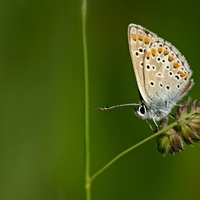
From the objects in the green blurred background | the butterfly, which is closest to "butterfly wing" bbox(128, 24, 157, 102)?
the butterfly

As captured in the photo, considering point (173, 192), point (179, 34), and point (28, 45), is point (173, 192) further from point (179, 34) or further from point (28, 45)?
point (28, 45)

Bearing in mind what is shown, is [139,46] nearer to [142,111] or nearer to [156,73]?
[156,73]

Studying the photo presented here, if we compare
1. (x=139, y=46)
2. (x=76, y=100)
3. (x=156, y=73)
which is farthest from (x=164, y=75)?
(x=76, y=100)

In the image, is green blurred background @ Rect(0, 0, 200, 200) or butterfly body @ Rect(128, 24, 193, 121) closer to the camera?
butterfly body @ Rect(128, 24, 193, 121)

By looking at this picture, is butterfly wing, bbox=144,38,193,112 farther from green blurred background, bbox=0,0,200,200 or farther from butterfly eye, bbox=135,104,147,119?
green blurred background, bbox=0,0,200,200

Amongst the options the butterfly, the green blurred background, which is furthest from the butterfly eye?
the green blurred background

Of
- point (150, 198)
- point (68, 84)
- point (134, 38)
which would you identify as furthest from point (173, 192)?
point (134, 38)

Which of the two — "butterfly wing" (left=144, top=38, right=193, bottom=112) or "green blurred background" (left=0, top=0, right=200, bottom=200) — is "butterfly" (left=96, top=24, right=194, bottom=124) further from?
"green blurred background" (left=0, top=0, right=200, bottom=200)

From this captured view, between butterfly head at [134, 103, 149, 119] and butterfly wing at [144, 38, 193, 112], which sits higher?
butterfly wing at [144, 38, 193, 112]
